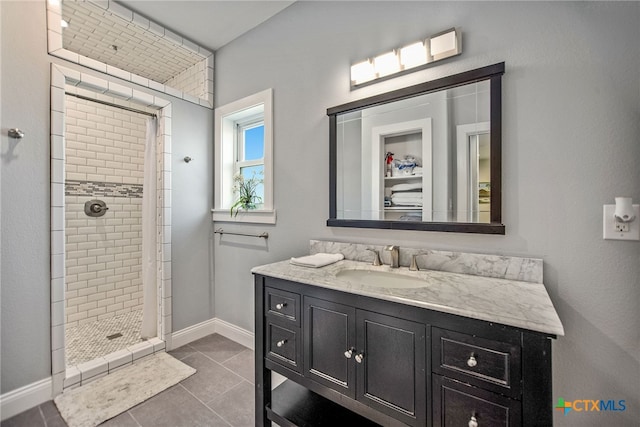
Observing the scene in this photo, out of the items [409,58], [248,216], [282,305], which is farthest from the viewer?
[248,216]

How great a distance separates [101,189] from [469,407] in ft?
11.6

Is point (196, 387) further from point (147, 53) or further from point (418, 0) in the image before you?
point (147, 53)

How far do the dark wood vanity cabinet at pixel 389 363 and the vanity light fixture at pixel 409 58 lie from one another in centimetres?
126

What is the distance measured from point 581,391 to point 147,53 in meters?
3.84

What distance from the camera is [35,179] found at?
5.64ft

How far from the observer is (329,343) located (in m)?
1.26

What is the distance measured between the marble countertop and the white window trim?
0.87m

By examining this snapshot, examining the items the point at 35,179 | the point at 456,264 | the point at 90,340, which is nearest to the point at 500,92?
the point at 456,264

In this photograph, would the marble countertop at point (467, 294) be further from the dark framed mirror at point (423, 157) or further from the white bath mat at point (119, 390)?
the white bath mat at point (119, 390)

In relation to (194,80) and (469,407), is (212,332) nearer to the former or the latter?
(469,407)

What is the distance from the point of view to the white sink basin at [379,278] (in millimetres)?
1429

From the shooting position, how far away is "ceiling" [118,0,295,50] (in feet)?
6.91

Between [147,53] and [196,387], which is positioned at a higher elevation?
[147,53]

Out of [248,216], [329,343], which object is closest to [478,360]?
[329,343]
